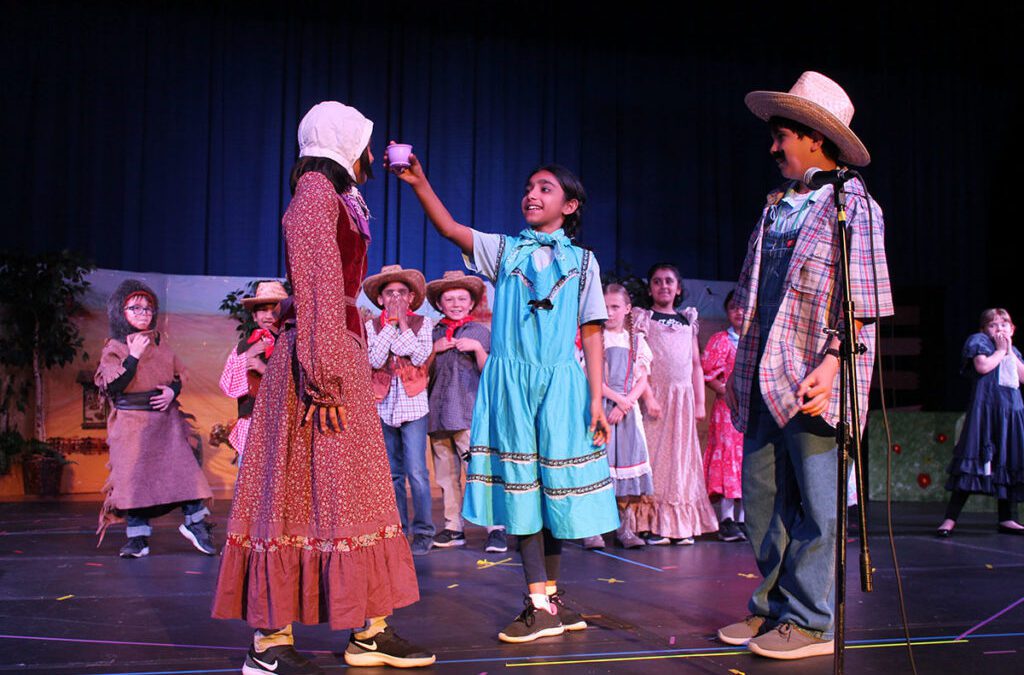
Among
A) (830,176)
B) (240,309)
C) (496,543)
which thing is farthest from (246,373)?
(830,176)

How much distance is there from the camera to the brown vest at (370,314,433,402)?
17.4 feet

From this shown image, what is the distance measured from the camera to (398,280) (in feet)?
17.6

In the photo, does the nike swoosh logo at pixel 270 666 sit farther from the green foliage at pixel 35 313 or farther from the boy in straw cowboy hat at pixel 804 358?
the green foliage at pixel 35 313

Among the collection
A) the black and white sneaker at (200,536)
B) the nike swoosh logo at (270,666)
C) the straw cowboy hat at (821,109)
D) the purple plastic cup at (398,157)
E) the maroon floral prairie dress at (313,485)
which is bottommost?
the black and white sneaker at (200,536)

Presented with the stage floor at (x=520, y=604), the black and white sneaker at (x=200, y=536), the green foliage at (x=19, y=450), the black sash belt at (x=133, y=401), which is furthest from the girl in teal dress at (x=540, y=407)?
the green foliage at (x=19, y=450)

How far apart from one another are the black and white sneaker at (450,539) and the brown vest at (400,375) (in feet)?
2.74

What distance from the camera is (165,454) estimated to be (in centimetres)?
506

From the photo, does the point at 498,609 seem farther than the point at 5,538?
No

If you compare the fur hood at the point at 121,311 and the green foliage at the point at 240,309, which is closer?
the fur hood at the point at 121,311

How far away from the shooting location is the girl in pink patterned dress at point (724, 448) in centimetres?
573

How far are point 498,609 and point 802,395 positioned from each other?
1.48 m

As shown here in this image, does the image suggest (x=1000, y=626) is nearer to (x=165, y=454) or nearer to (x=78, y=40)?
(x=165, y=454)

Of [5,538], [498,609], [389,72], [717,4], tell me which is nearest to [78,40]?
[389,72]

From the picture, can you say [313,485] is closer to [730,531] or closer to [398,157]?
[398,157]
